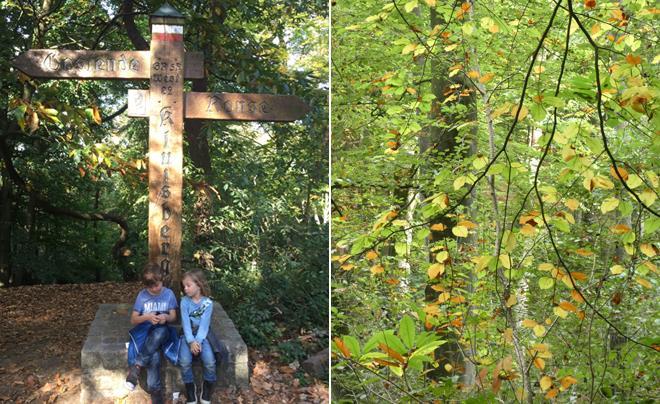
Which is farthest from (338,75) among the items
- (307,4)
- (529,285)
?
(307,4)

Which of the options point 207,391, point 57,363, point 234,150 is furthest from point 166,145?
point 234,150

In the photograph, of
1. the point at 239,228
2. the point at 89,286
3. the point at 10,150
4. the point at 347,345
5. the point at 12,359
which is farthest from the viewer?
the point at 89,286

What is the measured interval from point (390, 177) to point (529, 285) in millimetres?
467

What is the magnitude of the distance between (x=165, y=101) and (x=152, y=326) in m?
0.91

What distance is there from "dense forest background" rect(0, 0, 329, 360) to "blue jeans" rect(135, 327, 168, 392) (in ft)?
2.81

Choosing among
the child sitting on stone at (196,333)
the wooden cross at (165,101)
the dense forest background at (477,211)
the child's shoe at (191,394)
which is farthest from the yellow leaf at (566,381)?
the wooden cross at (165,101)

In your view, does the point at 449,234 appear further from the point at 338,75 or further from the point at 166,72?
the point at 166,72

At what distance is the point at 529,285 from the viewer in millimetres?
1674

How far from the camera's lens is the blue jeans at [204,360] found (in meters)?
2.38

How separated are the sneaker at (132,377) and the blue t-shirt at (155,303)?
211 millimetres

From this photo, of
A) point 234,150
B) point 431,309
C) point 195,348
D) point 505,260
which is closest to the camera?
point 505,260

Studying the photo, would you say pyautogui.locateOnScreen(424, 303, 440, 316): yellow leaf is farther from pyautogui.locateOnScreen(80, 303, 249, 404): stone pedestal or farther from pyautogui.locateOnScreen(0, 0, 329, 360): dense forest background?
pyautogui.locateOnScreen(0, 0, 329, 360): dense forest background

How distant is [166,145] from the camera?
8.45 feet

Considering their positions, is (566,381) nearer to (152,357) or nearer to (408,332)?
(408,332)
